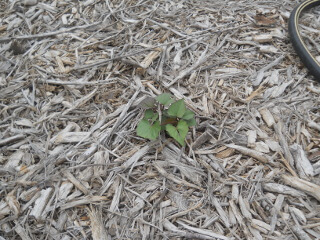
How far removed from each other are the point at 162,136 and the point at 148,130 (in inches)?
5.6

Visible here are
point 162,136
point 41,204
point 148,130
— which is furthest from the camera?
point 162,136

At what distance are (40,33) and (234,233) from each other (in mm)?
2080

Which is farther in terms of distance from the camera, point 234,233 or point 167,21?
point 167,21

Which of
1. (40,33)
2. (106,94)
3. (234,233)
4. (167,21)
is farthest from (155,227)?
(40,33)

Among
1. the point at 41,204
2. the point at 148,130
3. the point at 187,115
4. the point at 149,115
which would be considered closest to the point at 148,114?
the point at 149,115

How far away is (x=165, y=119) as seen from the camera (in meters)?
1.64

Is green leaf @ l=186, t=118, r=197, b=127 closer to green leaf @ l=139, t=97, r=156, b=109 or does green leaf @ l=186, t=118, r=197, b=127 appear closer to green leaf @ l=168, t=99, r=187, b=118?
green leaf @ l=168, t=99, r=187, b=118

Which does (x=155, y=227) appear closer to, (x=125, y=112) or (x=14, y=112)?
(x=125, y=112)

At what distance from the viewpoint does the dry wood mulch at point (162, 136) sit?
1.41 m

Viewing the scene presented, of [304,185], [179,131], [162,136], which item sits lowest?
[304,185]

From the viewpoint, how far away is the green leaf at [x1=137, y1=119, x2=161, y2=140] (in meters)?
1.52

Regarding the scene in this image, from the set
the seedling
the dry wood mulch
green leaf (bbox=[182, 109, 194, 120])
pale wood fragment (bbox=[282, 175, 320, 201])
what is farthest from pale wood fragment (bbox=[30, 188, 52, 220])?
pale wood fragment (bbox=[282, 175, 320, 201])

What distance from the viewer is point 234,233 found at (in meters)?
1.35

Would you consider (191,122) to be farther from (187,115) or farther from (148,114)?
(148,114)
